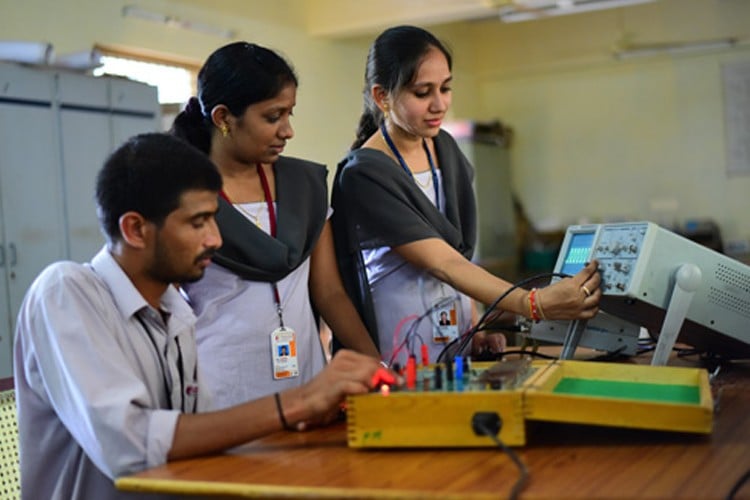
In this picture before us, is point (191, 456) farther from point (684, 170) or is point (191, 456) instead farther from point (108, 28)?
point (684, 170)

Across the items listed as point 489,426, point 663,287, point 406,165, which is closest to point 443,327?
point 406,165

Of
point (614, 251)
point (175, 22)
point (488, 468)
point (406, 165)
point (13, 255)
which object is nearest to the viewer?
point (488, 468)

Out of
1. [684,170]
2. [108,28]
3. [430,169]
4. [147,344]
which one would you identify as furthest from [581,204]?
[147,344]

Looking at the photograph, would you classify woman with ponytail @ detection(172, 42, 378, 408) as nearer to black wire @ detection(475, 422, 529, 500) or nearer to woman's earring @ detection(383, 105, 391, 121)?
woman's earring @ detection(383, 105, 391, 121)

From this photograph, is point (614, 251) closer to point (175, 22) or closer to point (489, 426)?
point (489, 426)

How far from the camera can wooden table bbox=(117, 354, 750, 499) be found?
118cm

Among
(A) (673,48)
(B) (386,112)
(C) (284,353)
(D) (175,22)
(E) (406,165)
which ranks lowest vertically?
(C) (284,353)

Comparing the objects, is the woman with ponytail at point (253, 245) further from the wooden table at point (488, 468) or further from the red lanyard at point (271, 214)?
the wooden table at point (488, 468)

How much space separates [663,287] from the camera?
6.12 feet

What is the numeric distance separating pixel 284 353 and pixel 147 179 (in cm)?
58

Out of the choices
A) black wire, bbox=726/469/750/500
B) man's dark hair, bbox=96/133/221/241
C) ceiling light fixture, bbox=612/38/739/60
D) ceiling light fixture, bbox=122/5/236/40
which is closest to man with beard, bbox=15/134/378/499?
man's dark hair, bbox=96/133/221/241

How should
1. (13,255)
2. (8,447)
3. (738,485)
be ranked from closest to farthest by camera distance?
(738,485) < (8,447) < (13,255)

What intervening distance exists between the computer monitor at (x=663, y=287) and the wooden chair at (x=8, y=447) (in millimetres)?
1137

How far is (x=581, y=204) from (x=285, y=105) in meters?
6.90
